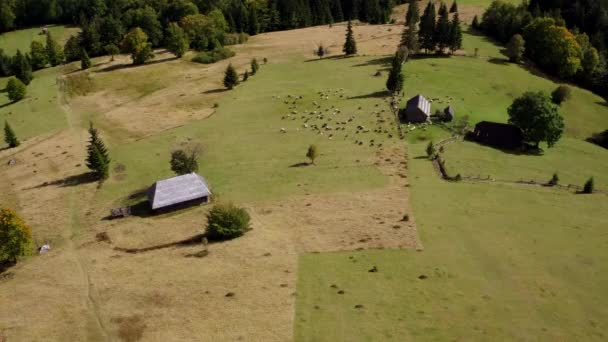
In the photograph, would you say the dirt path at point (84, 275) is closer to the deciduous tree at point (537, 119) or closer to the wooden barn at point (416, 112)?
the wooden barn at point (416, 112)

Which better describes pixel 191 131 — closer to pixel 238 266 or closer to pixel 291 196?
pixel 291 196

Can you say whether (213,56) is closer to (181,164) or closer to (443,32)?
(443,32)

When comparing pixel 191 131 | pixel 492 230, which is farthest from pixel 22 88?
pixel 492 230

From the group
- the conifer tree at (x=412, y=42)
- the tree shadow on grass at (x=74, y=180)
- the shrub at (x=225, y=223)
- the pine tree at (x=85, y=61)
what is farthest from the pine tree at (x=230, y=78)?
the shrub at (x=225, y=223)

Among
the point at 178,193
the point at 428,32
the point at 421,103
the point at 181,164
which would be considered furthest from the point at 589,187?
the point at 428,32

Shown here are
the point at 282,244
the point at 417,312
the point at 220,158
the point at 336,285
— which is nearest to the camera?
the point at 417,312

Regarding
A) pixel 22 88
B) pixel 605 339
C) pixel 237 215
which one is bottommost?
pixel 605 339
